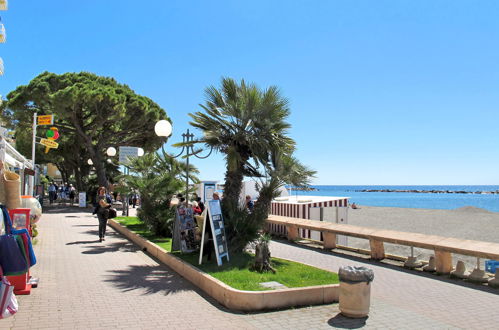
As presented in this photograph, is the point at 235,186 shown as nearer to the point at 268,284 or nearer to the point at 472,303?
the point at 268,284

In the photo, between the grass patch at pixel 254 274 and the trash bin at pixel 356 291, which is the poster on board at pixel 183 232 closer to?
the grass patch at pixel 254 274

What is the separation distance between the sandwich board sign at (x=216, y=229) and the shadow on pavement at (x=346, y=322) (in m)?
2.84

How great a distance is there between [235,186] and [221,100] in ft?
6.49

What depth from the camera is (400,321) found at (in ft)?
17.4

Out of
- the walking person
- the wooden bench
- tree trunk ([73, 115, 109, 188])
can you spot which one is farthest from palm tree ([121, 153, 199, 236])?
tree trunk ([73, 115, 109, 188])

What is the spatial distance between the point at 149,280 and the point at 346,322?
12.0ft

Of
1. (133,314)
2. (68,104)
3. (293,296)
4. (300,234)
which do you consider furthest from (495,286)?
(68,104)

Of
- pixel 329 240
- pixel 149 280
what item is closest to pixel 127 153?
pixel 329 240

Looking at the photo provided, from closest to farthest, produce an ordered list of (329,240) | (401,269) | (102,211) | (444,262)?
(444,262)
(401,269)
(329,240)
(102,211)

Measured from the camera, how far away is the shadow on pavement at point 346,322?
5082 mm

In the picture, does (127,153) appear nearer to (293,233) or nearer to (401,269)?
(293,233)

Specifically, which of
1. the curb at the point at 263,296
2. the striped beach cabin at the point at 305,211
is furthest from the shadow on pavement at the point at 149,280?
the striped beach cabin at the point at 305,211

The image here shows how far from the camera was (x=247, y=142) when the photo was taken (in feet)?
30.1

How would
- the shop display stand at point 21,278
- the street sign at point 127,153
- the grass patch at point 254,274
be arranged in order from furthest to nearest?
the street sign at point 127,153, the grass patch at point 254,274, the shop display stand at point 21,278
